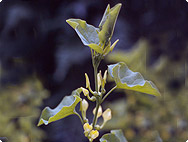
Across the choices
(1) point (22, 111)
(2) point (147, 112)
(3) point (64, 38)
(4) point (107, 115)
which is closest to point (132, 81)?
(4) point (107, 115)

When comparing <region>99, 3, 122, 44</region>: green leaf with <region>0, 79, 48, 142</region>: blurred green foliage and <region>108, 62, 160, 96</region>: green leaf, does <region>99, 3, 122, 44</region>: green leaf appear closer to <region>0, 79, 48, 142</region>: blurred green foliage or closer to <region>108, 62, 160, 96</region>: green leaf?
<region>108, 62, 160, 96</region>: green leaf

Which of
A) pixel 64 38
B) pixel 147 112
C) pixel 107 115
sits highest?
pixel 64 38

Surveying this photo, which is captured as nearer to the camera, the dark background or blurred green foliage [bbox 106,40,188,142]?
blurred green foliage [bbox 106,40,188,142]

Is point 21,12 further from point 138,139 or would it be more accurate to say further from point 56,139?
point 138,139

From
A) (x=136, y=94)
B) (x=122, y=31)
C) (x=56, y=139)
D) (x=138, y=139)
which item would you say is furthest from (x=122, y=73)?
(x=56, y=139)

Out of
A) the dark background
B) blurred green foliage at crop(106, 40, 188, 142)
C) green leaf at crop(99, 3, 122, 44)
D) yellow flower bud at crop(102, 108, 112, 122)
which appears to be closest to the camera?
green leaf at crop(99, 3, 122, 44)

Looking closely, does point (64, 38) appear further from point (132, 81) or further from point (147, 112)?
point (132, 81)

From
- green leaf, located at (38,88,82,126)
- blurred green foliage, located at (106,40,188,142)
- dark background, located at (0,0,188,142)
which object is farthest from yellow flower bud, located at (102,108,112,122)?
dark background, located at (0,0,188,142)

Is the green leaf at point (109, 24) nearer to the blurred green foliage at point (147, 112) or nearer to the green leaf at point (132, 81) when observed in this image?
the green leaf at point (132, 81)
